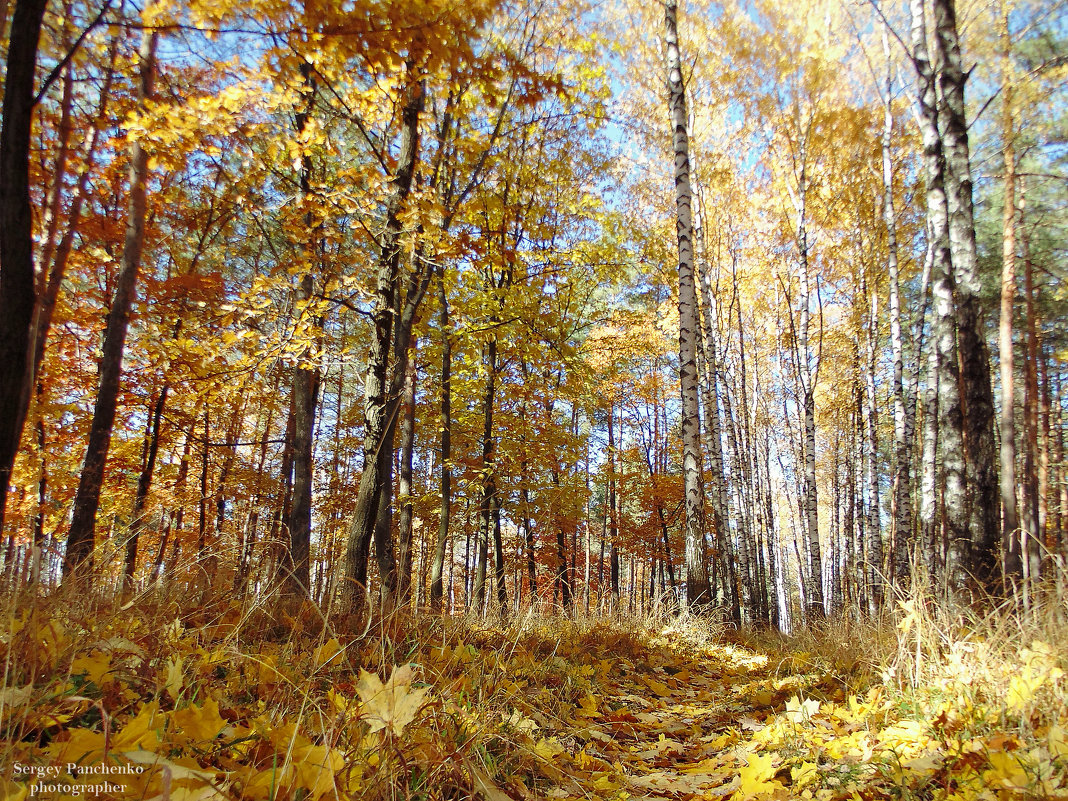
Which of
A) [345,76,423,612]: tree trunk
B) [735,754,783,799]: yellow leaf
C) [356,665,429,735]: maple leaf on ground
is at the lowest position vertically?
[735,754,783,799]: yellow leaf

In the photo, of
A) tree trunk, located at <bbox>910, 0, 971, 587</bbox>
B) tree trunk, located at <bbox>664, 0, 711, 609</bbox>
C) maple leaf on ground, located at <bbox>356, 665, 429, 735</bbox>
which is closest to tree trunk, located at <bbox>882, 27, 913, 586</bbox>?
tree trunk, located at <bbox>664, 0, 711, 609</bbox>

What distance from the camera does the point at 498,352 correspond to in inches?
400

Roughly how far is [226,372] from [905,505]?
10.5m

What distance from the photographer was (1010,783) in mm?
1238

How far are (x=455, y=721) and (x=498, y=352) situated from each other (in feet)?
28.6

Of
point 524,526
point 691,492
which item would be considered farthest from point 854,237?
point 524,526

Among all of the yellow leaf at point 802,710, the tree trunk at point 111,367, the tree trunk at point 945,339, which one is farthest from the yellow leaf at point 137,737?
the tree trunk at point 111,367

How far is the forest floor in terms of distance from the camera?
108cm

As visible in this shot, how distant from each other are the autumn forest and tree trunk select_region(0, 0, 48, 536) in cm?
2

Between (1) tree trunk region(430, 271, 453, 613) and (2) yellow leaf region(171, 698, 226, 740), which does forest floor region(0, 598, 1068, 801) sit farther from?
(1) tree trunk region(430, 271, 453, 613)

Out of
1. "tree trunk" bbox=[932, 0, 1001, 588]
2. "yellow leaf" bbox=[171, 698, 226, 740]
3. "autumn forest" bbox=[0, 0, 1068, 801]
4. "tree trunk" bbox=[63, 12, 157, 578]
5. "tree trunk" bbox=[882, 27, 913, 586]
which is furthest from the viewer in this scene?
"tree trunk" bbox=[882, 27, 913, 586]

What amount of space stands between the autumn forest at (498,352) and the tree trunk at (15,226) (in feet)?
0.06

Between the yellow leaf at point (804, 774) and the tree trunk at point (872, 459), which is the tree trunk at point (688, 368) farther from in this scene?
the tree trunk at point (872, 459)

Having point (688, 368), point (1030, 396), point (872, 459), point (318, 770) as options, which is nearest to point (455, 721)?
point (318, 770)
